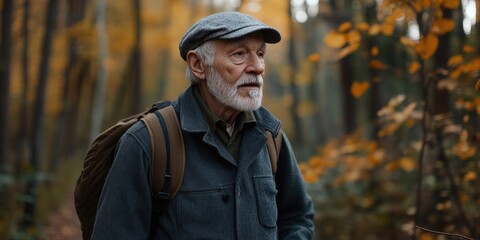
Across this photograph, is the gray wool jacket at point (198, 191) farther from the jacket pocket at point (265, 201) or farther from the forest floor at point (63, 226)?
the forest floor at point (63, 226)

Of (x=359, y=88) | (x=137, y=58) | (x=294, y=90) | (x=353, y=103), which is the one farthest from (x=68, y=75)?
(x=359, y=88)

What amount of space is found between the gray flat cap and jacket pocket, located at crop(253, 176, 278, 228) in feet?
2.37

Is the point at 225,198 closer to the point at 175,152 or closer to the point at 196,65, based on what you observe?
the point at 175,152

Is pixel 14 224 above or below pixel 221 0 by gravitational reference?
below

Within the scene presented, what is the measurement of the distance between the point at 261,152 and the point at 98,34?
17056 mm

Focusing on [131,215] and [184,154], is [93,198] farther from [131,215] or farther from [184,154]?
[184,154]

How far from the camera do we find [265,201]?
2572mm

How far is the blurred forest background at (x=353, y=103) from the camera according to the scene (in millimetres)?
4234

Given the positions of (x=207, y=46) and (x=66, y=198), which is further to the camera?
(x=66, y=198)

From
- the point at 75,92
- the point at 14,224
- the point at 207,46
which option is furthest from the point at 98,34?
the point at 207,46

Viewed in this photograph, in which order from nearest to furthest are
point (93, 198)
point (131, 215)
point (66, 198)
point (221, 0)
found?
point (131, 215)
point (93, 198)
point (66, 198)
point (221, 0)

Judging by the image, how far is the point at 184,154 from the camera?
2.39 metres

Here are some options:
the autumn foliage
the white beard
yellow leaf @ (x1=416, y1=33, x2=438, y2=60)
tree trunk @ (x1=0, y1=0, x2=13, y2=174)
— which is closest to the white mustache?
the white beard

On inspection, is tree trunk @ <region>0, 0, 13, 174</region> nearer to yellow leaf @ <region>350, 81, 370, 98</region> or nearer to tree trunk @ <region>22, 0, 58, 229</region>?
tree trunk @ <region>22, 0, 58, 229</region>
